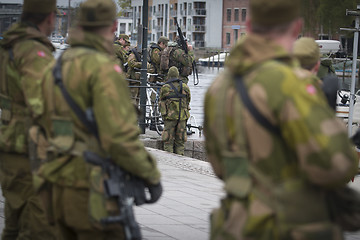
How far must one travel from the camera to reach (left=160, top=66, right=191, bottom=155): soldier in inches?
614

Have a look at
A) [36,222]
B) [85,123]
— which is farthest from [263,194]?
[36,222]

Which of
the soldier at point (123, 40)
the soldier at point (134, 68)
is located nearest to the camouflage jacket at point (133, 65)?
the soldier at point (134, 68)

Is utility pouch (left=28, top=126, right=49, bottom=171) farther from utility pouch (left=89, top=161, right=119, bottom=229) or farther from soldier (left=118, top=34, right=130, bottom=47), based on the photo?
soldier (left=118, top=34, right=130, bottom=47)

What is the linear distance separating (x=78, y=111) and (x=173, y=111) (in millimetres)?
11313

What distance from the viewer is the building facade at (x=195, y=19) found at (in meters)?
125

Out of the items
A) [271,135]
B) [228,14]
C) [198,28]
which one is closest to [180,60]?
[271,135]

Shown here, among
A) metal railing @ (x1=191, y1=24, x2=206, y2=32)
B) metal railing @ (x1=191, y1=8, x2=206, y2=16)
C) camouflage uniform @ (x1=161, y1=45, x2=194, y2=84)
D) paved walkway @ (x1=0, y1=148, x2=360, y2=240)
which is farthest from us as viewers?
metal railing @ (x1=191, y1=24, x2=206, y2=32)

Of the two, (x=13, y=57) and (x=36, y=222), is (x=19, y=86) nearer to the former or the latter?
(x=13, y=57)

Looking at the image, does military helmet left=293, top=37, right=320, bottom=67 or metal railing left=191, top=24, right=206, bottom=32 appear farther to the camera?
metal railing left=191, top=24, right=206, bottom=32

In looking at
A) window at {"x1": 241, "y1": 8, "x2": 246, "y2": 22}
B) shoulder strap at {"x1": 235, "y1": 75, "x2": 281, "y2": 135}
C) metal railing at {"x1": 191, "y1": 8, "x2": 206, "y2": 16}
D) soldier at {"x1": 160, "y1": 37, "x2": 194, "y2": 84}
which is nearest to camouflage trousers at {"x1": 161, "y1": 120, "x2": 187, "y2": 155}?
soldier at {"x1": 160, "y1": 37, "x2": 194, "y2": 84}

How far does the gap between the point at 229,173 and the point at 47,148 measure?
1506 millimetres

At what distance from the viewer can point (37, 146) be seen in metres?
4.81

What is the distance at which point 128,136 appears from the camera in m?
4.12

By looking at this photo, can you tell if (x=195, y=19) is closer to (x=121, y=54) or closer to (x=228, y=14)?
(x=228, y=14)
